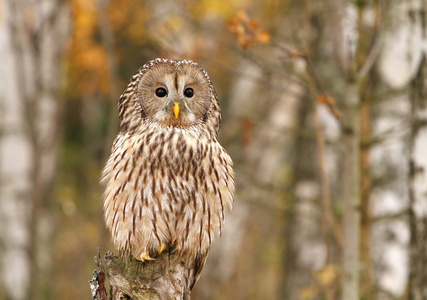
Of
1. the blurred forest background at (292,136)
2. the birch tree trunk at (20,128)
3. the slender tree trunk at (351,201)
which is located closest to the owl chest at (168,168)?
the blurred forest background at (292,136)

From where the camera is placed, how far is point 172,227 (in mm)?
4094

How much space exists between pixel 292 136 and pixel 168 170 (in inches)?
232

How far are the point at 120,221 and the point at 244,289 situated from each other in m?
8.14

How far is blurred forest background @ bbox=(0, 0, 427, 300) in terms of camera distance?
4797 mm

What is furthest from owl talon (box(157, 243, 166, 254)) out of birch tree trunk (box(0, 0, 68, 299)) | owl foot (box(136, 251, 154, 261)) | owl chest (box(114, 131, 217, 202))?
birch tree trunk (box(0, 0, 68, 299))

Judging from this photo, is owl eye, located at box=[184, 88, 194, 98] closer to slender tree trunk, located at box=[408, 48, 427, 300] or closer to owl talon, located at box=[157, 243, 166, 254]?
owl talon, located at box=[157, 243, 166, 254]

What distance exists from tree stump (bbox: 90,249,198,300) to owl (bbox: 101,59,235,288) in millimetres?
358

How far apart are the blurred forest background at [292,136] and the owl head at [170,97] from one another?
2.02ft

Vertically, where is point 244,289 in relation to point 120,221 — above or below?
above

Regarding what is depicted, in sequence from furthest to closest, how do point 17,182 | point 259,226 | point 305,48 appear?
1. point 259,226
2. point 17,182
3. point 305,48

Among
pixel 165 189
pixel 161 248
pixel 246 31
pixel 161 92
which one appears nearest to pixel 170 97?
pixel 161 92

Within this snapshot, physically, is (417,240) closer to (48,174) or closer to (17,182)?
(17,182)

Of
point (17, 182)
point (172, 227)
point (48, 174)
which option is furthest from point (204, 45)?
point (172, 227)

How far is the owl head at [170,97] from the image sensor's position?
4.07 m
